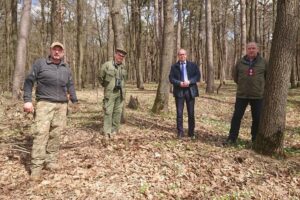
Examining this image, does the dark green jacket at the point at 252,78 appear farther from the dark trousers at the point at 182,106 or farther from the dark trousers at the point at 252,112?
the dark trousers at the point at 182,106

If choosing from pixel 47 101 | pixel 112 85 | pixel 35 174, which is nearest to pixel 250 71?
pixel 112 85

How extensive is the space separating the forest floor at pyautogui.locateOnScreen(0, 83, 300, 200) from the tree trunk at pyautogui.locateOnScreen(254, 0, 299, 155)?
40cm

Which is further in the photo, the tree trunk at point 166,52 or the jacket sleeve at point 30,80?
the tree trunk at point 166,52

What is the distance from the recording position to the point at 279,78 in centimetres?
713

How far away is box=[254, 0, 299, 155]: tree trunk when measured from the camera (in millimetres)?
7043

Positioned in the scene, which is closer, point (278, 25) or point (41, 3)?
point (278, 25)

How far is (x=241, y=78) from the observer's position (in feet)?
26.8

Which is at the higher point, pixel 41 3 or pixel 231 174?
pixel 41 3

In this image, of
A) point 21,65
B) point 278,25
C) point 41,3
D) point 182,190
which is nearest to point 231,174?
point 182,190

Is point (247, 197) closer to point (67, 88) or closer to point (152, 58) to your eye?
point (67, 88)

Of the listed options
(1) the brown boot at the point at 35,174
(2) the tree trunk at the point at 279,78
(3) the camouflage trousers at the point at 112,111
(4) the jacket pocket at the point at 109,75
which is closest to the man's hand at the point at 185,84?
(3) the camouflage trousers at the point at 112,111

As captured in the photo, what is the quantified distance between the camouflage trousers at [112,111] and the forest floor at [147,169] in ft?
0.92

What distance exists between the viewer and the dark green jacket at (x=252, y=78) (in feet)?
26.1

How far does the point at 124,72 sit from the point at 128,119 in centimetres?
284
